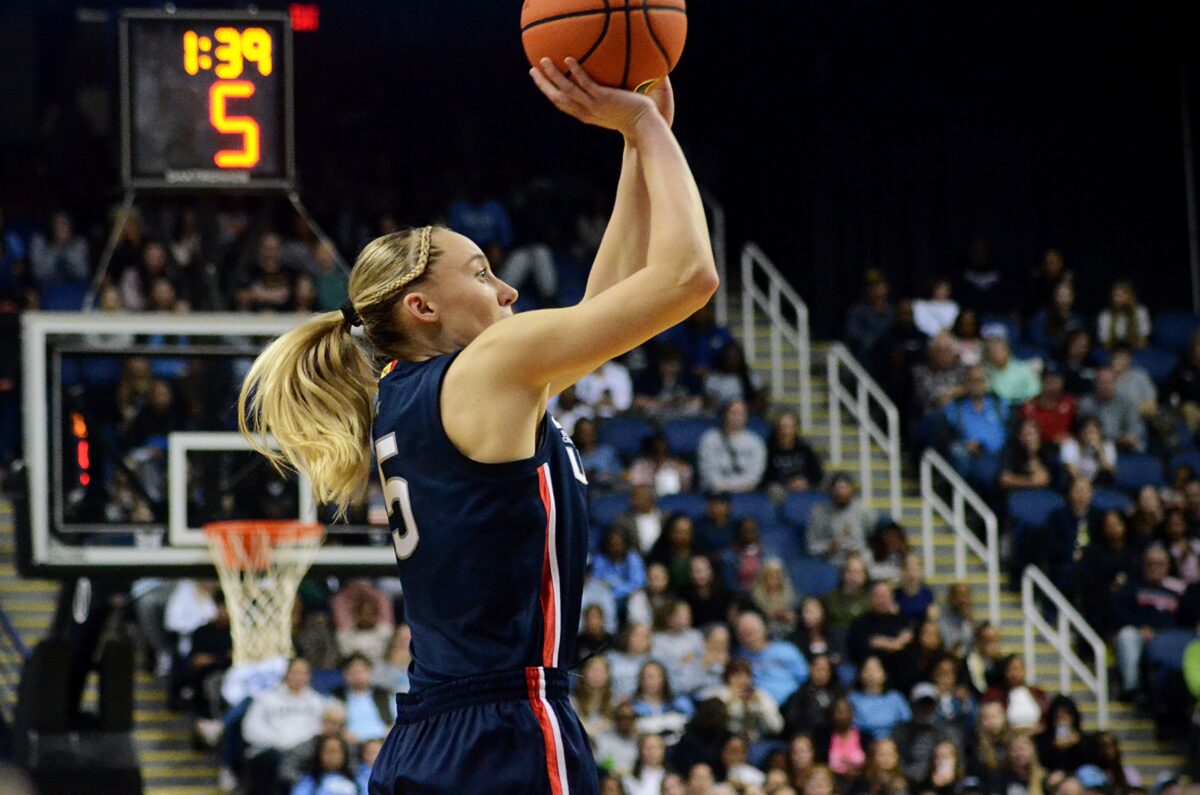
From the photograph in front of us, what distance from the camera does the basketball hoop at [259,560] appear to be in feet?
25.7

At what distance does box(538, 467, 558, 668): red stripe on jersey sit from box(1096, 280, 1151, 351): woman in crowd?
12.6 meters

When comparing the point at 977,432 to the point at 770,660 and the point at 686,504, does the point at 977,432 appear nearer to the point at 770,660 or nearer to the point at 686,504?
the point at 686,504

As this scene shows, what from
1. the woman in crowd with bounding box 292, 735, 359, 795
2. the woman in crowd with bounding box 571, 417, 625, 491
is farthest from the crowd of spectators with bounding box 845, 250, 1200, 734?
the woman in crowd with bounding box 292, 735, 359, 795

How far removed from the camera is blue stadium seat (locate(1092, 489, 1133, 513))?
13.5 metres

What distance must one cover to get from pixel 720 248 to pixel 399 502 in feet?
43.3

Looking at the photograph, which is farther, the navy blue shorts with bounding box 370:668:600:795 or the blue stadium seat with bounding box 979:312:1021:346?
the blue stadium seat with bounding box 979:312:1021:346

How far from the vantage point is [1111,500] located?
13539 mm

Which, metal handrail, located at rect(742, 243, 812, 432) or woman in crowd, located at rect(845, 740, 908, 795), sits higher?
metal handrail, located at rect(742, 243, 812, 432)

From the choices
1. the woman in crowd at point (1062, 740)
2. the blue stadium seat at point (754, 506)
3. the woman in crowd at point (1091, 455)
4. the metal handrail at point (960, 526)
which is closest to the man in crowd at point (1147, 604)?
the metal handrail at point (960, 526)

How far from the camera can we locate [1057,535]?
524 inches

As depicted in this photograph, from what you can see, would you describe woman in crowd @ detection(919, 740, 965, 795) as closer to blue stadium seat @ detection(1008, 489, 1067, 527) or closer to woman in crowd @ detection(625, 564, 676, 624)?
woman in crowd @ detection(625, 564, 676, 624)

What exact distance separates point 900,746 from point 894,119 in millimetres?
7280

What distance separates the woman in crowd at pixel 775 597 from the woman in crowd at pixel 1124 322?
4395mm

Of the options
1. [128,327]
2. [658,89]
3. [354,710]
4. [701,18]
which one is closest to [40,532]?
[128,327]
